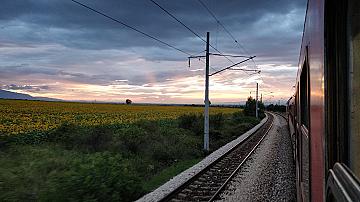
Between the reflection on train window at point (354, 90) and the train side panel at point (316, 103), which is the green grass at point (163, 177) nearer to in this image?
the train side panel at point (316, 103)

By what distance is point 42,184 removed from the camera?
7898 millimetres

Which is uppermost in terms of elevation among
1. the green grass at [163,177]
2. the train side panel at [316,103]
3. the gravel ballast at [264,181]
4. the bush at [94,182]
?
the train side panel at [316,103]

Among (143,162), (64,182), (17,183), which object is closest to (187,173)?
(143,162)

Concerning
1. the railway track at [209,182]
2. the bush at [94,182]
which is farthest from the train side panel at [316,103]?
the railway track at [209,182]

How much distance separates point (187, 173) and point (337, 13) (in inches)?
458

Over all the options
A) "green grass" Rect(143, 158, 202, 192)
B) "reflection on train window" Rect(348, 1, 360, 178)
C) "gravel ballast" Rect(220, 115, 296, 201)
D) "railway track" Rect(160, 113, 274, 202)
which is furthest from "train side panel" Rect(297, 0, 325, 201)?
"green grass" Rect(143, 158, 202, 192)

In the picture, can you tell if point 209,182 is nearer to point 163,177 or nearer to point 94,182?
point 163,177

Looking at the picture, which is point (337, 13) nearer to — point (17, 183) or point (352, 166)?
point (352, 166)

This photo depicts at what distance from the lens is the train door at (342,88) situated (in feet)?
5.73

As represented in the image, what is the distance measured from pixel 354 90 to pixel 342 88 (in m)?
0.09

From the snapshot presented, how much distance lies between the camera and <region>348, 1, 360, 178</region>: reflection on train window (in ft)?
5.71

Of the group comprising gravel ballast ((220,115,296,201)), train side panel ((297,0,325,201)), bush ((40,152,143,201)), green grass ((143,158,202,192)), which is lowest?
green grass ((143,158,202,192))

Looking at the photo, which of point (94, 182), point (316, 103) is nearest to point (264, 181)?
point (94, 182)

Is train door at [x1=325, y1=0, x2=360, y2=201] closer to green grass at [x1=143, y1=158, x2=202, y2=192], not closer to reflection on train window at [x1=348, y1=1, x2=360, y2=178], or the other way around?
reflection on train window at [x1=348, y1=1, x2=360, y2=178]
